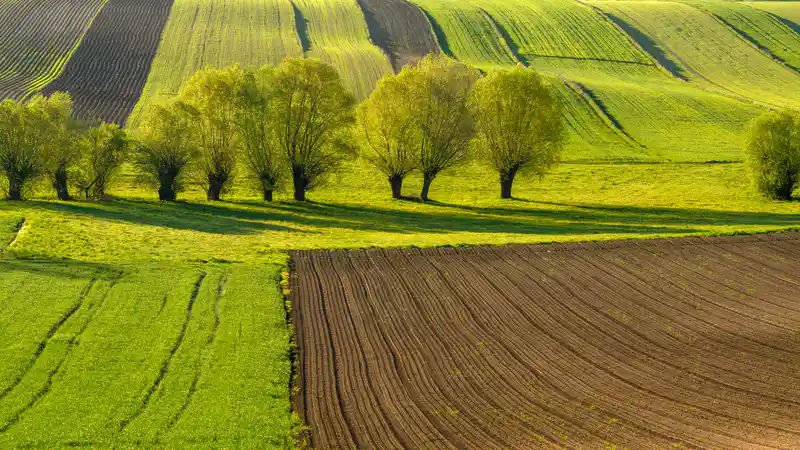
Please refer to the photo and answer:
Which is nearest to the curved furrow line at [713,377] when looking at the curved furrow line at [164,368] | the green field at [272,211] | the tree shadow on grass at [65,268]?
the green field at [272,211]

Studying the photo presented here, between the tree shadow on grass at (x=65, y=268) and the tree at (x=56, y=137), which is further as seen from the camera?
the tree at (x=56, y=137)

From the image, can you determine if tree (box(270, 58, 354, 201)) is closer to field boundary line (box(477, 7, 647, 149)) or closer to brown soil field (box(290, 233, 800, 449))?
brown soil field (box(290, 233, 800, 449))

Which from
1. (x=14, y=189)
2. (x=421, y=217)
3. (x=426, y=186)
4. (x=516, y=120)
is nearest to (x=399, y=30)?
(x=516, y=120)

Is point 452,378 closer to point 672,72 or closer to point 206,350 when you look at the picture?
point 206,350

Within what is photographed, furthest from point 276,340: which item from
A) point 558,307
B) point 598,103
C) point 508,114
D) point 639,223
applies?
point 598,103

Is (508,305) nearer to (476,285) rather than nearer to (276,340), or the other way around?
(476,285)

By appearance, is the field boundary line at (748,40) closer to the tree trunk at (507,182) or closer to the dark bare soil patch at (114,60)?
the tree trunk at (507,182)

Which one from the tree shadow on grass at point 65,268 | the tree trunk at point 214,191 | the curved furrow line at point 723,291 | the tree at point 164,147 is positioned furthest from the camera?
the tree trunk at point 214,191
